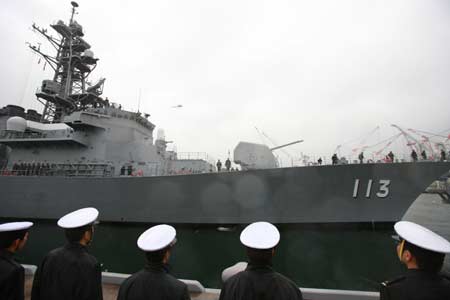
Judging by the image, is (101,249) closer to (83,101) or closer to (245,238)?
(245,238)

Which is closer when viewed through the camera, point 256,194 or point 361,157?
point 361,157

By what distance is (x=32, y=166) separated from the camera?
1262cm

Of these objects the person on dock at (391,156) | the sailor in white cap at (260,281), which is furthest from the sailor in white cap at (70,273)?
the person on dock at (391,156)

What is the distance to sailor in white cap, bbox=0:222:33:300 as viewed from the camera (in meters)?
1.40

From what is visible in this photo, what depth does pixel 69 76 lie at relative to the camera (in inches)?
655

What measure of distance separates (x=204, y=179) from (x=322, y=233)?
563 cm

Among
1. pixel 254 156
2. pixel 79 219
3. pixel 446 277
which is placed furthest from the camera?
pixel 254 156

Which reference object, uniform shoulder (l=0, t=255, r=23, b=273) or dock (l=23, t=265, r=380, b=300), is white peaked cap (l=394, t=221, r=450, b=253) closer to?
dock (l=23, t=265, r=380, b=300)

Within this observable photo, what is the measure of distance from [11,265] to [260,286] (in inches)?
61.0

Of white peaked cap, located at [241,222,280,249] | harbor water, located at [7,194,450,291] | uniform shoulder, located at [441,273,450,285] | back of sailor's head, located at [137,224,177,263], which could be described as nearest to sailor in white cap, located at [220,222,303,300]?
white peaked cap, located at [241,222,280,249]

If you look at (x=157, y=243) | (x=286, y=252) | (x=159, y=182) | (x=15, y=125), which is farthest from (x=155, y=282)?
(x=15, y=125)

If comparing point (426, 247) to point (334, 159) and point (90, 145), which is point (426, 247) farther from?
point (90, 145)

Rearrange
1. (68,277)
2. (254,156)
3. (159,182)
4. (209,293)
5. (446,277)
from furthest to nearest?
(254,156) < (159,182) < (209,293) < (68,277) < (446,277)

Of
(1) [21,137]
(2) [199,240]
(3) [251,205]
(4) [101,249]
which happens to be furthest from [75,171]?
(3) [251,205]
